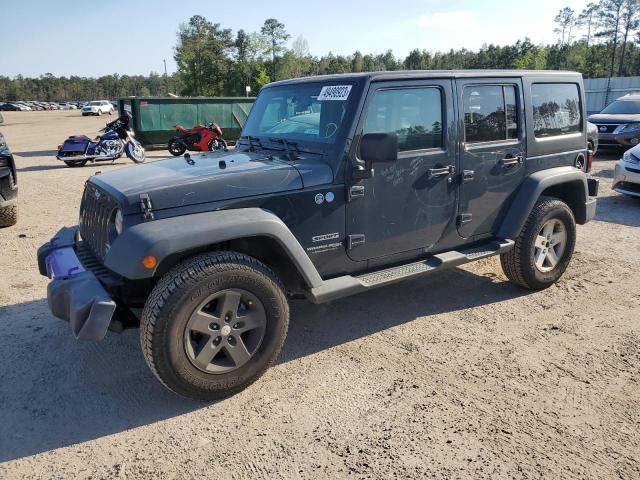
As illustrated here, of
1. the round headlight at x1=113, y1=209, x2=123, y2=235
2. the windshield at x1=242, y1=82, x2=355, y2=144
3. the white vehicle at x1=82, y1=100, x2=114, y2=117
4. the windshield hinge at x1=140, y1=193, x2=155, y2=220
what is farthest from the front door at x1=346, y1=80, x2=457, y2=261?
the white vehicle at x1=82, y1=100, x2=114, y2=117

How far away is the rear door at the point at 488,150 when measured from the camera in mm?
4195

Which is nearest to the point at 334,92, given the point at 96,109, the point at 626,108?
the point at 626,108

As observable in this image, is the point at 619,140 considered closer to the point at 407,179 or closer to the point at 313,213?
the point at 407,179

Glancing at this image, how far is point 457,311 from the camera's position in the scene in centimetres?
455

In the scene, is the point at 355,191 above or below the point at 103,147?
above

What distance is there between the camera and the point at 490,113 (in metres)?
4.36

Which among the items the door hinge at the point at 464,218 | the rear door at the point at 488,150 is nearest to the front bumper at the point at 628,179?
the rear door at the point at 488,150

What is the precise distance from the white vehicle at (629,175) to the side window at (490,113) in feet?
17.3

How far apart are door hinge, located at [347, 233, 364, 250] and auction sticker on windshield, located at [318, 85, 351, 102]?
1.00 metres

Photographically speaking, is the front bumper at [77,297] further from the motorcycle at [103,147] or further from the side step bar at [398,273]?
the motorcycle at [103,147]

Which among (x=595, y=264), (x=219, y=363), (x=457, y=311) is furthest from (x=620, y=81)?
(x=219, y=363)

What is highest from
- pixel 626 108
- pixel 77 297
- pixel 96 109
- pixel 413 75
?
pixel 96 109

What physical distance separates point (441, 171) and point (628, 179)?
6.23 metres

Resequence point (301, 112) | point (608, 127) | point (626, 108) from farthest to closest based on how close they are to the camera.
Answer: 1. point (626, 108)
2. point (608, 127)
3. point (301, 112)
